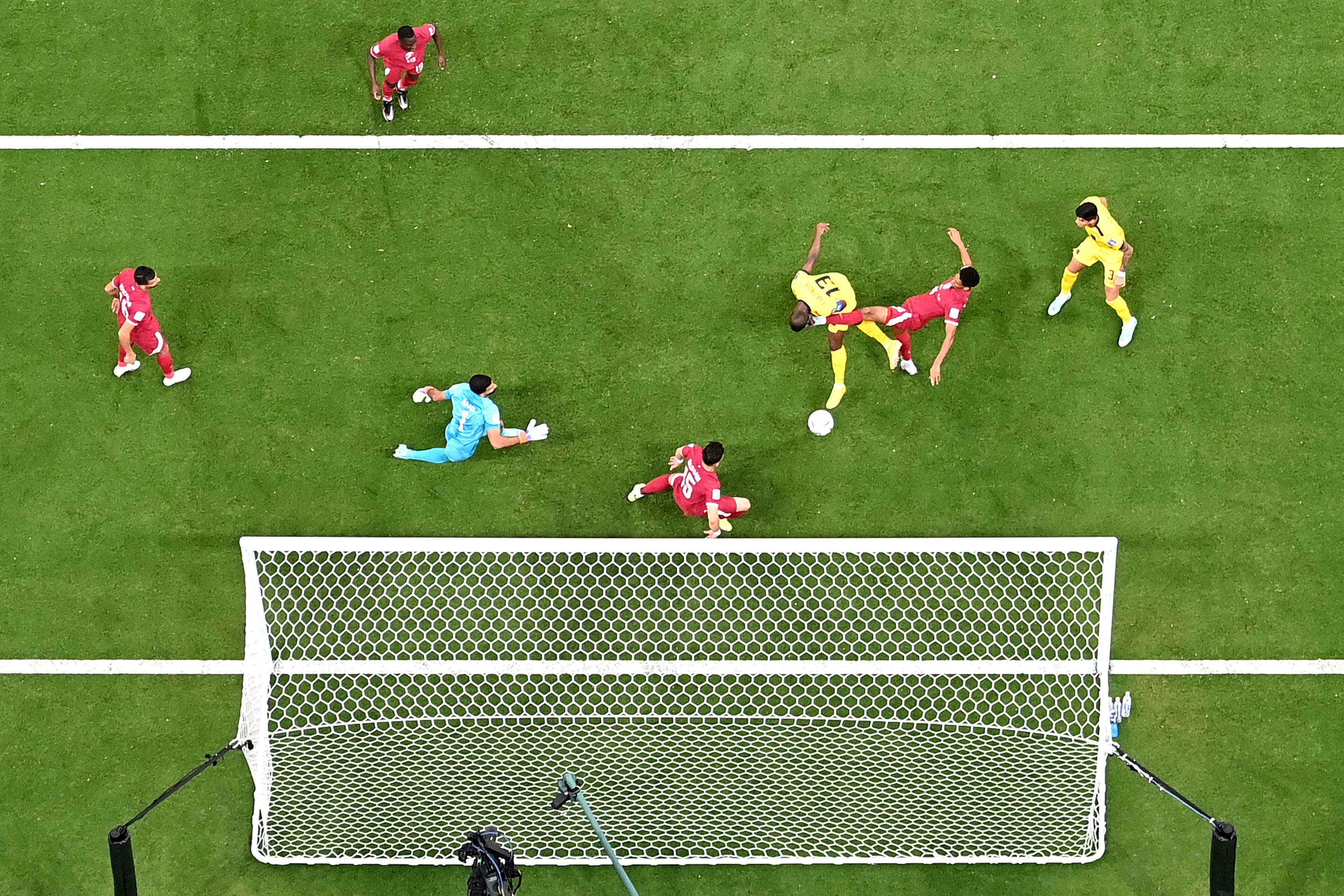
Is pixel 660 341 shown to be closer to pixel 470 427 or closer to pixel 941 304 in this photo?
pixel 470 427

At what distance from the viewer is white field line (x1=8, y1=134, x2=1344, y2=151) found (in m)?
10.1

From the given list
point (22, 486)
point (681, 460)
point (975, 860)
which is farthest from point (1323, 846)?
point (22, 486)

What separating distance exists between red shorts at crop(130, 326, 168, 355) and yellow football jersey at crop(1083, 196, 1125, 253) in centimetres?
804

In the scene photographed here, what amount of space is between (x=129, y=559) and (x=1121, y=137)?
9799 mm

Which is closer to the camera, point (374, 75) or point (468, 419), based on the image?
point (468, 419)

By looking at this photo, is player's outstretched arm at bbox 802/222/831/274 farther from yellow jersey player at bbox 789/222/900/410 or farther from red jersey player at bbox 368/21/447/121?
red jersey player at bbox 368/21/447/121

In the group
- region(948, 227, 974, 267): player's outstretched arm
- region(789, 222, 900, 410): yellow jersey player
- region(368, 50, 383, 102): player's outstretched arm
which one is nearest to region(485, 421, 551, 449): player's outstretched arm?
region(789, 222, 900, 410): yellow jersey player

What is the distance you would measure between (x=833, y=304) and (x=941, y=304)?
0.91 m

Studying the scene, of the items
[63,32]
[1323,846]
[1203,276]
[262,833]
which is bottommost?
[1323,846]

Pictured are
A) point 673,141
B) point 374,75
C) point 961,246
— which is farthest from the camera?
point 673,141

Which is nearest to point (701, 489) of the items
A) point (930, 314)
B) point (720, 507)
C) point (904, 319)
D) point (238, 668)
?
point (720, 507)

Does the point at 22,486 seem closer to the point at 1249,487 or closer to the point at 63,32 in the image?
the point at 63,32

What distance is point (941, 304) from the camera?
9.29 meters

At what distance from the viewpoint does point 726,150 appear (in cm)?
1008
